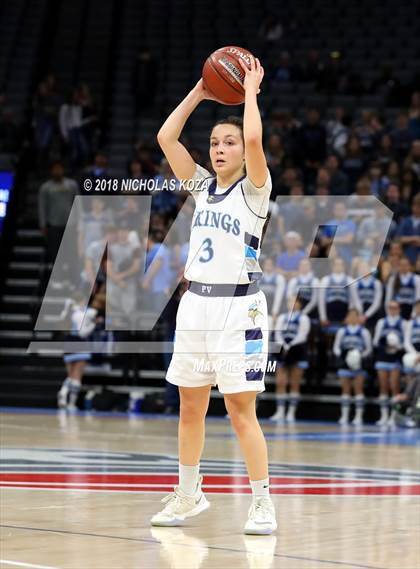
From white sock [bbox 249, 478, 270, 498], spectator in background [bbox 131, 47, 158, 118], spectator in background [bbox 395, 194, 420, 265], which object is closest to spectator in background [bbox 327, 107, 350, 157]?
spectator in background [bbox 395, 194, 420, 265]

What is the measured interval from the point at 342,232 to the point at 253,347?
9.22 metres

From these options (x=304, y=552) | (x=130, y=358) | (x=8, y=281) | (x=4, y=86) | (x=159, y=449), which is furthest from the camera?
(x=4, y=86)

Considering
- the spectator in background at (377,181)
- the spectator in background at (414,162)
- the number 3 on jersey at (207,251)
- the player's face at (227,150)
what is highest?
the spectator in background at (414,162)

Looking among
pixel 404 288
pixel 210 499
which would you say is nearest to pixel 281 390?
pixel 404 288

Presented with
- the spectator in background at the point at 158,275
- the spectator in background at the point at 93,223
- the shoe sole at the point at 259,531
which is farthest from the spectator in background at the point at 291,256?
the shoe sole at the point at 259,531

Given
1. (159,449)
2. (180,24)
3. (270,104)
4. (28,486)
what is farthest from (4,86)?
(28,486)

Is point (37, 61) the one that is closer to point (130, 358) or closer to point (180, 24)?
point (180, 24)

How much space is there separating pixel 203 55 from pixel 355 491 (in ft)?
50.2

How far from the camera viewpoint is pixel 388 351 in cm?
1463

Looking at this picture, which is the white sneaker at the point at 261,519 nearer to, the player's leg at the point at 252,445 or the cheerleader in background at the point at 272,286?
the player's leg at the point at 252,445

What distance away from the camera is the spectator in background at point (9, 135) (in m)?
19.8

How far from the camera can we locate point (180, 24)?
22.7m

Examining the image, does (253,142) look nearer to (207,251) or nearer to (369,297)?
(207,251)

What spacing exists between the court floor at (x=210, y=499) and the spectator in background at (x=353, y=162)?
5.90 m
